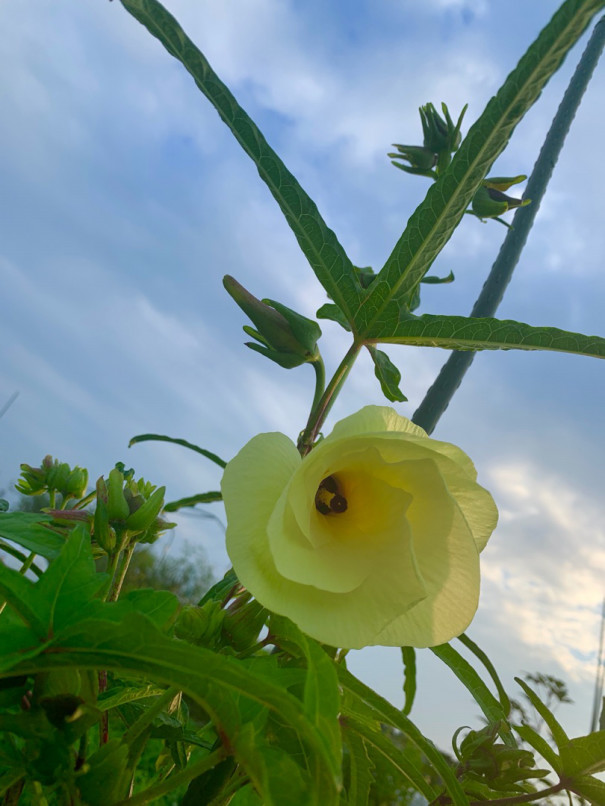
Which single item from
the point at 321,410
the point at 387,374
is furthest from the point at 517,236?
the point at 321,410

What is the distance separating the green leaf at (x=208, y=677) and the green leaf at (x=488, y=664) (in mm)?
345

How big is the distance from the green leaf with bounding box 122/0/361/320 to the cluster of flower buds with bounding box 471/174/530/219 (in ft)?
0.97

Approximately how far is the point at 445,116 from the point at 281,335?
1.60 feet

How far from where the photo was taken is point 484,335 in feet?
1.81

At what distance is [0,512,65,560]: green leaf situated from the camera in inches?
15.0

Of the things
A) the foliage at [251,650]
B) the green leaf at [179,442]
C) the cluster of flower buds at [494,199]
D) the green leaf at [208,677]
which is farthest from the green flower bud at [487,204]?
the green leaf at [208,677]

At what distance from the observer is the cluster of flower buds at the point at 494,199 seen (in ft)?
2.52

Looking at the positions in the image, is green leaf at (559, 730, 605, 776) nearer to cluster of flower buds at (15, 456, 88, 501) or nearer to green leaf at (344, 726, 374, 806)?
green leaf at (344, 726, 374, 806)

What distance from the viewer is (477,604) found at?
0.39 metres

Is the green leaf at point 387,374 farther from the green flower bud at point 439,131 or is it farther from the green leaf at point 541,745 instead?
the green flower bud at point 439,131

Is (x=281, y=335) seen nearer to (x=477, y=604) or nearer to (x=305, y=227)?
(x=305, y=227)

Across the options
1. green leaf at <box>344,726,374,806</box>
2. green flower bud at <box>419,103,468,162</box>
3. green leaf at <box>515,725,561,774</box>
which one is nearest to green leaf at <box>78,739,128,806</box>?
green leaf at <box>344,726,374,806</box>

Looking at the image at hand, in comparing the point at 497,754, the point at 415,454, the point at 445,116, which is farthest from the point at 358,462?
the point at 445,116

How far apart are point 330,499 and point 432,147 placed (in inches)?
23.8
